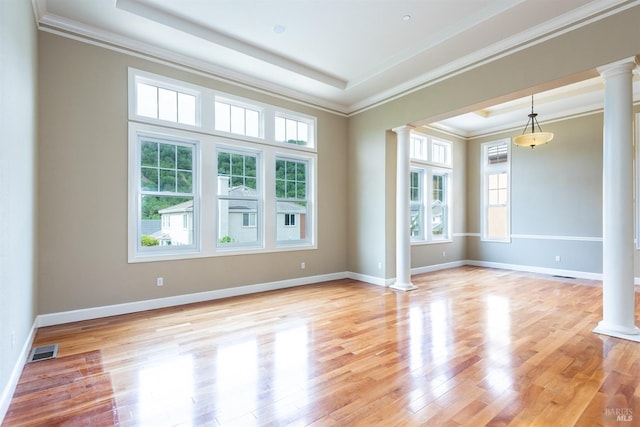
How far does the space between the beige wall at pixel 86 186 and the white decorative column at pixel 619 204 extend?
488 centimetres

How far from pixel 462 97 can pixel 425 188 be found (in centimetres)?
314

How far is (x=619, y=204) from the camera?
315 cm

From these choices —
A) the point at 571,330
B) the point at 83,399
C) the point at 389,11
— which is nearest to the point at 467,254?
the point at 571,330

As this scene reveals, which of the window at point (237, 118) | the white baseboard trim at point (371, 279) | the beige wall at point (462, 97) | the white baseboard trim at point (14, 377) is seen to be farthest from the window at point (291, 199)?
the white baseboard trim at point (14, 377)

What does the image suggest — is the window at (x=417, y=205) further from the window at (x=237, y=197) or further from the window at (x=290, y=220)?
the window at (x=237, y=197)

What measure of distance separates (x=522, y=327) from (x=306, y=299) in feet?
8.76

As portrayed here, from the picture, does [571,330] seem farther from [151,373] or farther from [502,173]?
[502,173]

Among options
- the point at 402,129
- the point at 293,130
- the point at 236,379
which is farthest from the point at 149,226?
the point at 402,129

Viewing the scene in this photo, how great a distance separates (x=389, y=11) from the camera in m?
3.45

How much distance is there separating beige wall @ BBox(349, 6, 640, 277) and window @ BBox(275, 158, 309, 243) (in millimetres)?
1018

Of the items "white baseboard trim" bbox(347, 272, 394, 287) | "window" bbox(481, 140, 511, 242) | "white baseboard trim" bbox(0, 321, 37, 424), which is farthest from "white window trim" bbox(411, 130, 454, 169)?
"white baseboard trim" bbox(0, 321, 37, 424)

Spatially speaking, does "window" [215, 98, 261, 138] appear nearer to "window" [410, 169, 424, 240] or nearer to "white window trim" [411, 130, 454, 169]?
"white window trim" [411, 130, 454, 169]

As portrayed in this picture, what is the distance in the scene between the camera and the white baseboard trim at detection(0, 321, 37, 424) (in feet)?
6.21

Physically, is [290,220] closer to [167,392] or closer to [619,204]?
[167,392]
